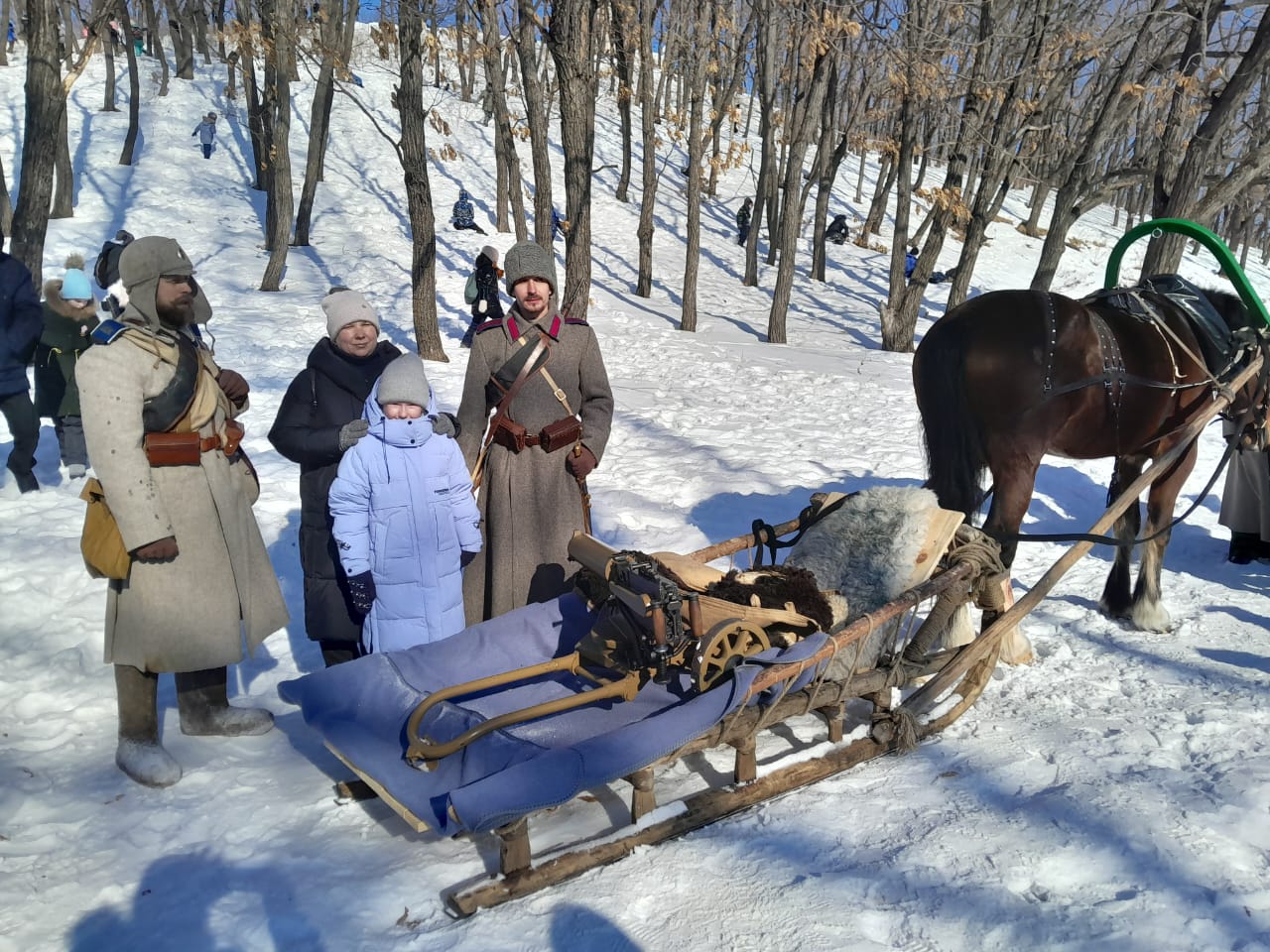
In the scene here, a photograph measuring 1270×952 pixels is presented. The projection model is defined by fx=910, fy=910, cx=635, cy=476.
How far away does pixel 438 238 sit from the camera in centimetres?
1853

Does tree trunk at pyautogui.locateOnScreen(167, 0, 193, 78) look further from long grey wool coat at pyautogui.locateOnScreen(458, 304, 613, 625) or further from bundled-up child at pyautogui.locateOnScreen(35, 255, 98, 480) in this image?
long grey wool coat at pyautogui.locateOnScreen(458, 304, 613, 625)

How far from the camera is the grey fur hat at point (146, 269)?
3082 millimetres

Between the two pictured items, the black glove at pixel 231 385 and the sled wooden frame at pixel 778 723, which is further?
the black glove at pixel 231 385

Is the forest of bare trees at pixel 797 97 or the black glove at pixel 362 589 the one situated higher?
the forest of bare trees at pixel 797 97

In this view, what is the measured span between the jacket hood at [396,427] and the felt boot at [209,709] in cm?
116

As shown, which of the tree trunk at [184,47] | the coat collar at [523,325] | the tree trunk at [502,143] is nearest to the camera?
the coat collar at [523,325]

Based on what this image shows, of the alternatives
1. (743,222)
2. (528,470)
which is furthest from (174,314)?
(743,222)

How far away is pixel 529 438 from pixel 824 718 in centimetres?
162

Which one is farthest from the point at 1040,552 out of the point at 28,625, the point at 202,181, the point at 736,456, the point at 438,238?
the point at 202,181

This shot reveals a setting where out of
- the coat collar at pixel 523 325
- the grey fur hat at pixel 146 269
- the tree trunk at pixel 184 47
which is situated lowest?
the coat collar at pixel 523 325

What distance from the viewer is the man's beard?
3.16m

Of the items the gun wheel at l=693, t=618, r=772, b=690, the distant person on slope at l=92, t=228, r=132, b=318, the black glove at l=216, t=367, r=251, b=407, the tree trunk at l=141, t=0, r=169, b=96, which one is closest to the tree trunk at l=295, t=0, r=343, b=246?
the distant person on slope at l=92, t=228, r=132, b=318

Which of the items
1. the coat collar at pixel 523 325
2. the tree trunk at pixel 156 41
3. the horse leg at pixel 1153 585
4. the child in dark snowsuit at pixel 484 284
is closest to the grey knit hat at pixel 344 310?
the coat collar at pixel 523 325

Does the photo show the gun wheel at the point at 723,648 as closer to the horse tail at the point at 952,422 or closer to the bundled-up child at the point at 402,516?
the bundled-up child at the point at 402,516
